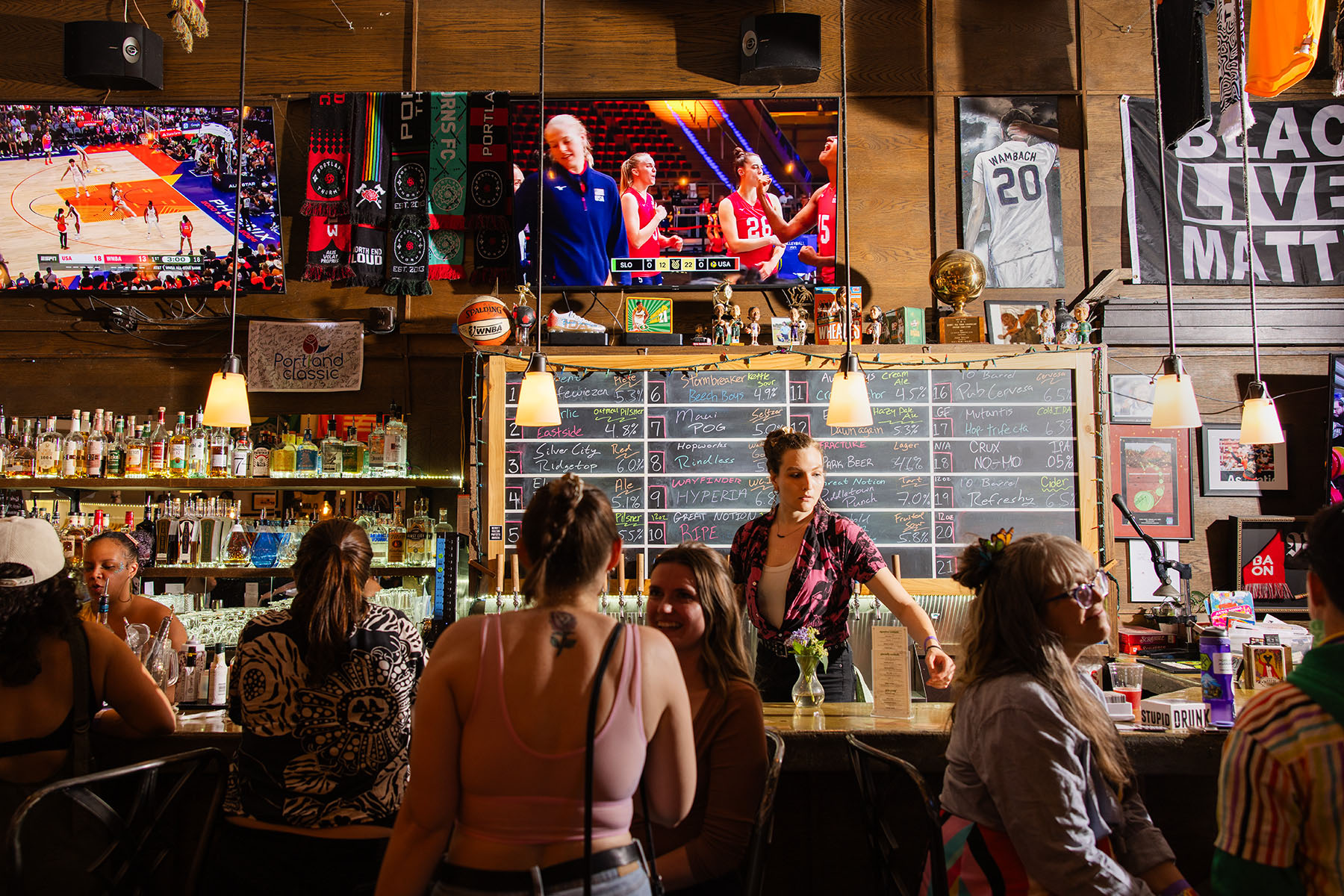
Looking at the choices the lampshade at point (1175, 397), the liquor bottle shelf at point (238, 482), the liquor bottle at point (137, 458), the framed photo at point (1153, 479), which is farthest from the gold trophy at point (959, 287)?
the liquor bottle at point (137, 458)

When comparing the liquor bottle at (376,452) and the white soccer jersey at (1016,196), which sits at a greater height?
the white soccer jersey at (1016,196)

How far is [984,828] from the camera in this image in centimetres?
185

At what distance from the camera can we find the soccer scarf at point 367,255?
17.6 ft

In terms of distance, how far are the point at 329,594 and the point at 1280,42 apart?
4956 millimetres

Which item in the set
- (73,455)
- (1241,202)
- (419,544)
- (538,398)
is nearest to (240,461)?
(73,455)

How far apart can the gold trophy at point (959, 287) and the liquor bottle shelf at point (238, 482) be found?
9.94ft

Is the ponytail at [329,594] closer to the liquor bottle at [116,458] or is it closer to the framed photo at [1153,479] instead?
the liquor bottle at [116,458]

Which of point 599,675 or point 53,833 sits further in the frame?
point 53,833

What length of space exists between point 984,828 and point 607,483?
3382 millimetres

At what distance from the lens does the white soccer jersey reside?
5.49 meters

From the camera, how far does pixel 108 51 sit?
17.6 feet

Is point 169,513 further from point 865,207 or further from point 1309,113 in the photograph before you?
point 1309,113

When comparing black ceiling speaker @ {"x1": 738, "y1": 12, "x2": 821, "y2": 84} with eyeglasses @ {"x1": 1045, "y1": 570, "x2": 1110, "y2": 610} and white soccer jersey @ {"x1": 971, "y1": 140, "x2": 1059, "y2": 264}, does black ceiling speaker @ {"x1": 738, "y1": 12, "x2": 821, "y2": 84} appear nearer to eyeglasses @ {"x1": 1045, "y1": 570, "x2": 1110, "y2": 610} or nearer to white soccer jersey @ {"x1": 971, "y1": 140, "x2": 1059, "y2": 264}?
white soccer jersey @ {"x1": 971, "y1": 140, "x2": 1059, "y2": 264}

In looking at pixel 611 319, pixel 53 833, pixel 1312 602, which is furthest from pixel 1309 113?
pixel 53 833
